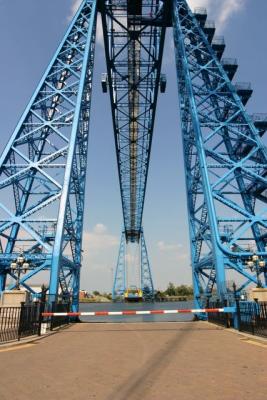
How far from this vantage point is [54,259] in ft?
46.6

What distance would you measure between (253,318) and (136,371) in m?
6.15

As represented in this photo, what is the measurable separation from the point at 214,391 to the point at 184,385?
43cm

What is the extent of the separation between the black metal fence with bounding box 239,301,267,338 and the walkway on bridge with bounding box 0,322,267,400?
4.39 feet

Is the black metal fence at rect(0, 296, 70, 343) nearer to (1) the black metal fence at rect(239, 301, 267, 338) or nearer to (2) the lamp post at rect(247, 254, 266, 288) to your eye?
(1) the black metal fence at rect(239, 301, 267, 338)

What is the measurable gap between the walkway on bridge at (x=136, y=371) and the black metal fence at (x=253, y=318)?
1.34 metres

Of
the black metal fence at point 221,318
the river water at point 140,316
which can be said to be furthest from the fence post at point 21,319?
the river water at point 140,316

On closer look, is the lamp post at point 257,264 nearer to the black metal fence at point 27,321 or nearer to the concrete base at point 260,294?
the concrete base at point 260,294

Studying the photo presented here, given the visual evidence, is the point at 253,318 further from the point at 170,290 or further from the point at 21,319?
the point at 170,290

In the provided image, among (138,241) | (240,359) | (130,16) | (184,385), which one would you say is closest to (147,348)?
(240,359)

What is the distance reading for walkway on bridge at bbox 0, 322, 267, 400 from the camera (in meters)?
3.84

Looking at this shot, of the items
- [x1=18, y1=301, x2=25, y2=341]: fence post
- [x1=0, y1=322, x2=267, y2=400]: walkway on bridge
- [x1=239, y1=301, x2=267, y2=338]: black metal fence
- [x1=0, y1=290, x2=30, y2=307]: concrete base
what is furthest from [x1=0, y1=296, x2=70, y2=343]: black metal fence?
[x1=239, y1=301, x2=267, y2=338]: black metal fence

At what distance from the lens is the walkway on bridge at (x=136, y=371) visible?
3844mm

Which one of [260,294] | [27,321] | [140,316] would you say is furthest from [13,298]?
[140,316]

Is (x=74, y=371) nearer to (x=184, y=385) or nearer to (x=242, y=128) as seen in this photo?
(x=184, y=385)
